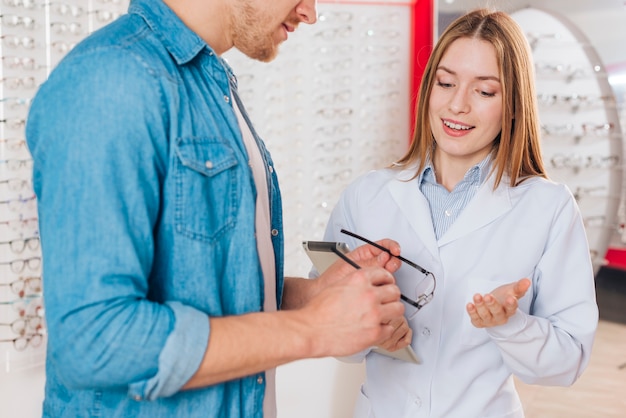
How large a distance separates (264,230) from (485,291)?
1.94 ft

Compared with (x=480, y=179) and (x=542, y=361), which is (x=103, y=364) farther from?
(x=480, y=179)

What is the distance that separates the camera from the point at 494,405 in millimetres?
1488

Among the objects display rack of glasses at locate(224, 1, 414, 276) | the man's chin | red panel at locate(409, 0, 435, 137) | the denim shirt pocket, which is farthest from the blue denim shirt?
red panel at locate(409, 0, 435, 137)

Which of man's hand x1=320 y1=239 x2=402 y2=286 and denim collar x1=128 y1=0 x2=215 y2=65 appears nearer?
denim collar x1=128 y1=0 x2=215 y2=65

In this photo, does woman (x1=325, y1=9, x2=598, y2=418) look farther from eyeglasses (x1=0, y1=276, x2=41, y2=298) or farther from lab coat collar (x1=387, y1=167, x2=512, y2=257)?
eyeglasses (x1=0, y1=276, x2=41, y2=298)

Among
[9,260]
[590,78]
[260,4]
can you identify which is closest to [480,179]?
[260,4]

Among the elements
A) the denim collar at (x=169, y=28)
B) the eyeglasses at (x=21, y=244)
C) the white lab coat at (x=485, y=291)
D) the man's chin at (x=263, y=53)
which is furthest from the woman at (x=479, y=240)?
the eyeglasses at (x=21, y=244)

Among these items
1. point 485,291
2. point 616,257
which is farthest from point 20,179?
point 616,257

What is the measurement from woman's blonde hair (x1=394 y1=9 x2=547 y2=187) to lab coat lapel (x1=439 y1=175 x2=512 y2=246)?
0.03 m

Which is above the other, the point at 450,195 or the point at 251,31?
the point at 251,31

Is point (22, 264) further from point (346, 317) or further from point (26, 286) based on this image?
point (346, 317)

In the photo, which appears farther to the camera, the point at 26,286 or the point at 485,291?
the point at 26,286

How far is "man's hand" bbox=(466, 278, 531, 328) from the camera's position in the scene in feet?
4.04

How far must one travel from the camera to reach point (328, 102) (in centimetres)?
294
